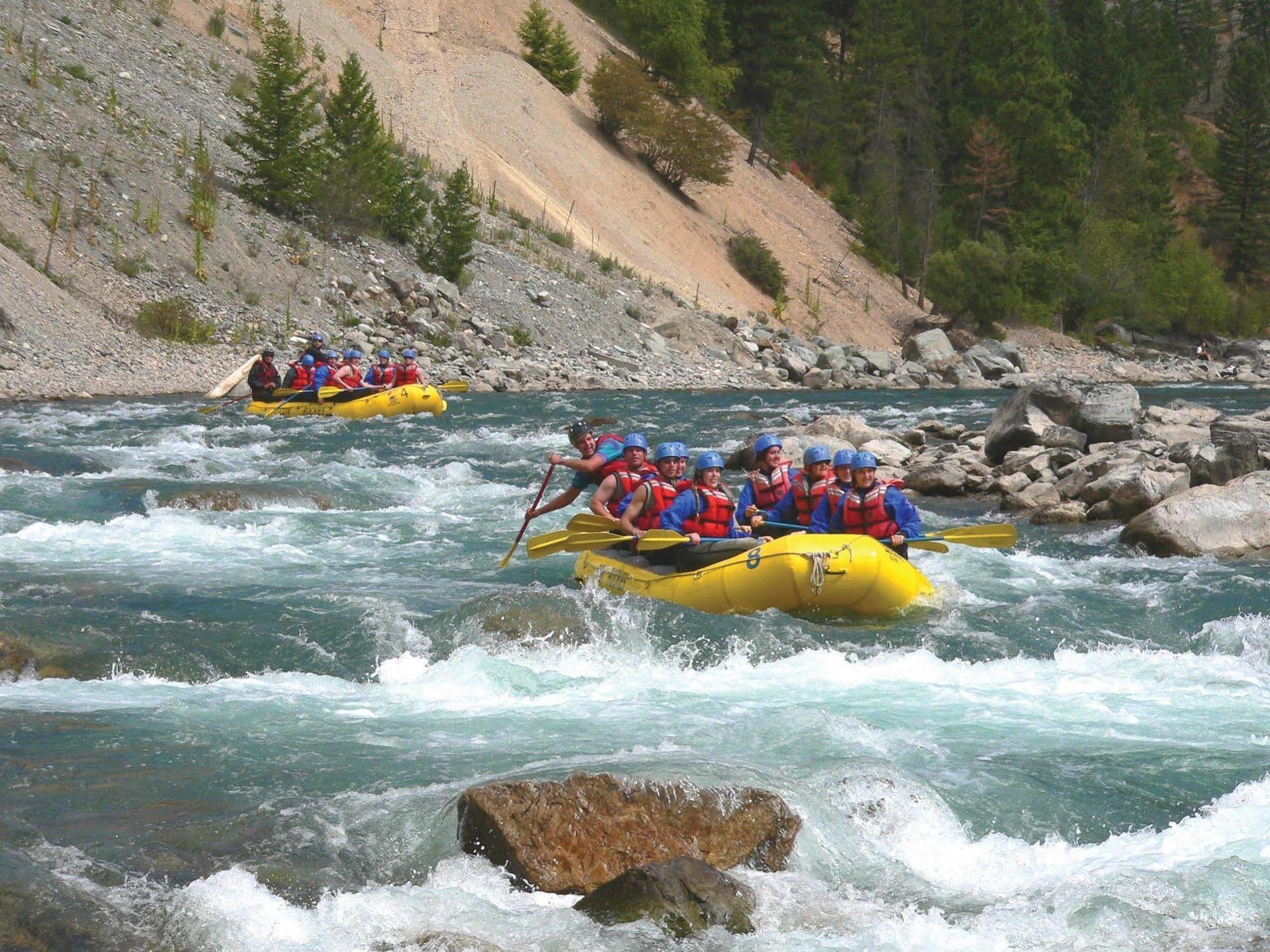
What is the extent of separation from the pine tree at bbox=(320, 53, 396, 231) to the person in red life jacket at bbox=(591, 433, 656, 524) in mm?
20600

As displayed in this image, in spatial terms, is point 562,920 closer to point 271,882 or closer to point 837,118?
point 271,882

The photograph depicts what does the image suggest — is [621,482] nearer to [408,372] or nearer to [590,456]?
[590,456]

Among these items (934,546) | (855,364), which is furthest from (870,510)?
(855,364)

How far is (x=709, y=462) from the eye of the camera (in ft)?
30.3

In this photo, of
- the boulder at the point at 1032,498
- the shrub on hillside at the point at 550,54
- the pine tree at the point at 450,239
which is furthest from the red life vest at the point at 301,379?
the shrub on hillside at the point at 550,54

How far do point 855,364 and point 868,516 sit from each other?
24452 mm

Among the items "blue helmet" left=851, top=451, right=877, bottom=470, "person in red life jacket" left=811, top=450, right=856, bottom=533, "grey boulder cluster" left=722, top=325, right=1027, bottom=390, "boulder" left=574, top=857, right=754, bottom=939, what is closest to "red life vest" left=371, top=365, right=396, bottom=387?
"grey boulder cluster" left=722, top=325, right=1027, bottom=390

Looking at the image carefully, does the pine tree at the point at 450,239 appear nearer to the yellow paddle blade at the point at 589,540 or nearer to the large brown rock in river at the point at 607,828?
the yellow paddle blade at the point at 589,540

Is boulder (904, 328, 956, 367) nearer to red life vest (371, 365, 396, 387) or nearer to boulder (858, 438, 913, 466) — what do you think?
red life vest (371, 365, 396, 387)

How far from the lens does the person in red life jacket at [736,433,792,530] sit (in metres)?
10.1

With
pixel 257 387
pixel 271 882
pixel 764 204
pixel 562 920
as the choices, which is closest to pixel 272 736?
pixel 271 882

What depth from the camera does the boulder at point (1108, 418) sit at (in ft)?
51.1

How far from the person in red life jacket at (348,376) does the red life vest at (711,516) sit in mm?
12278

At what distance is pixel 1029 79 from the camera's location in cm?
5041
